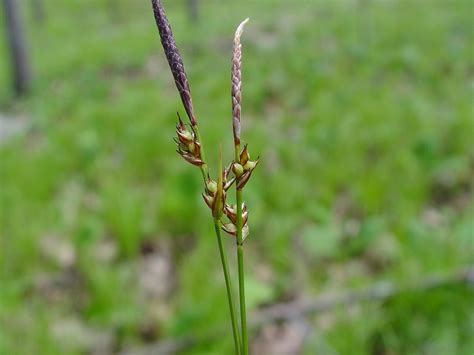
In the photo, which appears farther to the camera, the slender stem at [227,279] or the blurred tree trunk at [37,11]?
the blurred tree trunk at [37,11]

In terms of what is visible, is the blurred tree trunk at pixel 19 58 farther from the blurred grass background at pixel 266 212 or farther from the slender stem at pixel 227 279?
the slender stem at pixel 227 279

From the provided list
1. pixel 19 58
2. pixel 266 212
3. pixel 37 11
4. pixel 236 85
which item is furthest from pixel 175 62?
pixel 37 11

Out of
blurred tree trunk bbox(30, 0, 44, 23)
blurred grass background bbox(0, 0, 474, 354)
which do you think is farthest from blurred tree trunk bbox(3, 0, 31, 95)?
blurred tree trunk bbox(30, 0, 44, 23)

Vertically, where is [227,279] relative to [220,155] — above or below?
below

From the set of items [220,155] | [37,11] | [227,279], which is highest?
[37,11]

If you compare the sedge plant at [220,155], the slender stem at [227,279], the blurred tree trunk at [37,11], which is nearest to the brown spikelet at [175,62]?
the sedge plant at [220,155]

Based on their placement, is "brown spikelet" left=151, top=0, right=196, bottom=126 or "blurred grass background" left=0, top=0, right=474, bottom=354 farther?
"blurred grass background" left=0, top=0, right=474, bottom=354

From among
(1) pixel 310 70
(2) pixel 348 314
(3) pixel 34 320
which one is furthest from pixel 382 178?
(1) pixel 310 70

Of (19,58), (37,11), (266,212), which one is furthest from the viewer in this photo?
(37,11)

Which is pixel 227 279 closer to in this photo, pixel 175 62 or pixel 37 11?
pixel 175 62

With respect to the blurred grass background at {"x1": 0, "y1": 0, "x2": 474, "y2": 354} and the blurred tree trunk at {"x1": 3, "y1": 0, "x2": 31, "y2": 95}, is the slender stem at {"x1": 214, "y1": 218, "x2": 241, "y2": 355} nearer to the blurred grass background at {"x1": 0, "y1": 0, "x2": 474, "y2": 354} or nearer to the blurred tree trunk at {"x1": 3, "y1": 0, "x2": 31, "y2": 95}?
the blurred grass background at {"x1": 0, "y1": 0, "x2": 474, "y2": 354}
